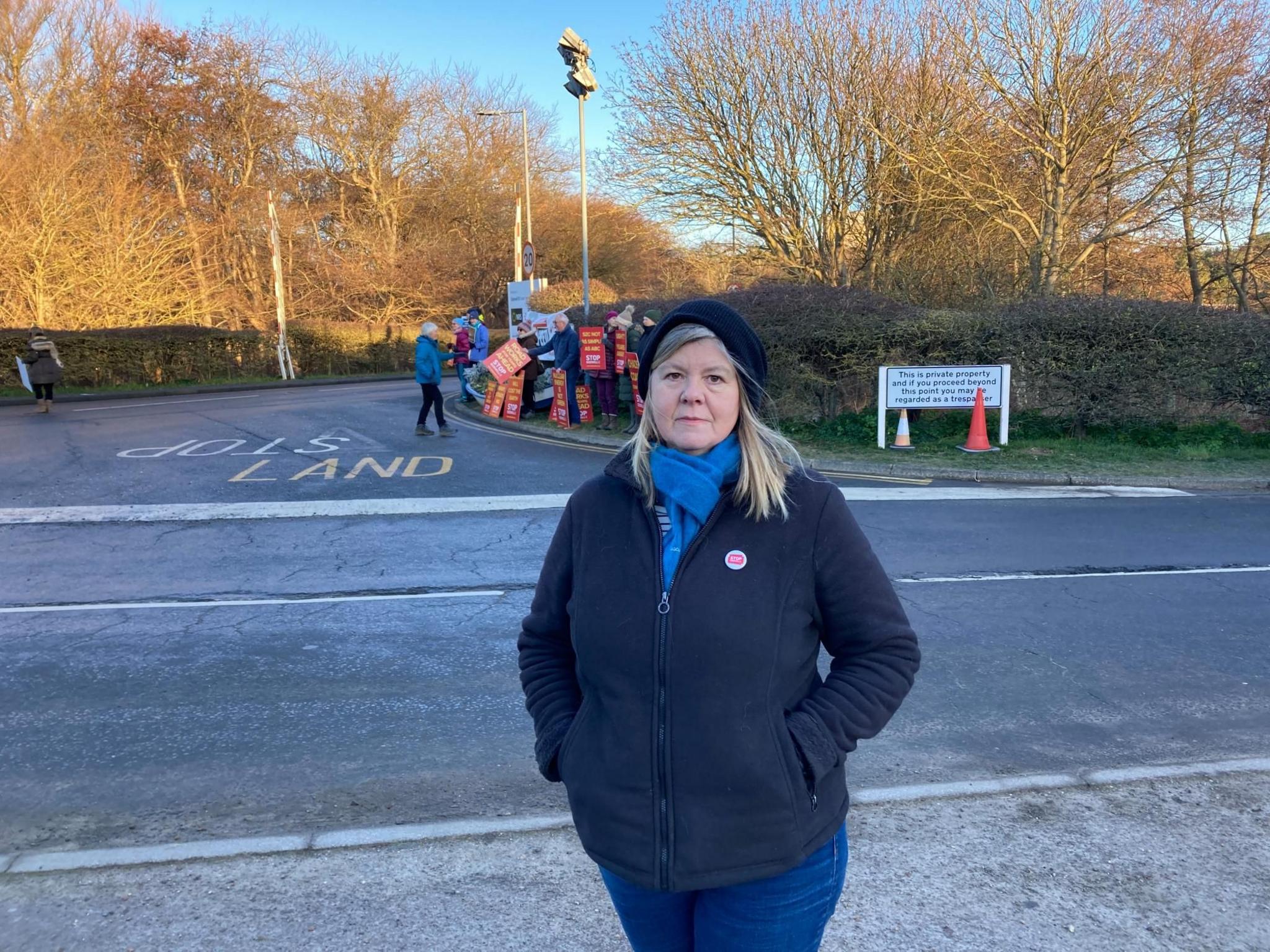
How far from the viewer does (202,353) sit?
2656cm

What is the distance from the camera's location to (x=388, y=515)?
30.3 feet

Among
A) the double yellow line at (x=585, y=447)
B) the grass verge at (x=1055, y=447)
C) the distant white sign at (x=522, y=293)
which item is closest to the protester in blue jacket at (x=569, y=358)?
the double yellow line at (x=585, y=447)

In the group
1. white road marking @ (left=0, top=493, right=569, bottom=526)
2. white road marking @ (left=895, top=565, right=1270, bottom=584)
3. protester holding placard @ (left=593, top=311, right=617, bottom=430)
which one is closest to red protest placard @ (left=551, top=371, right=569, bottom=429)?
protester holding placard @ (left=593, top=311, right=617, bottom=430)

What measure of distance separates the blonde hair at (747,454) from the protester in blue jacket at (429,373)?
12351 mm

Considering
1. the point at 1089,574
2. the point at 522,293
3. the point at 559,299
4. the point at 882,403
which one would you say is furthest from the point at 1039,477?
the point at 522,293

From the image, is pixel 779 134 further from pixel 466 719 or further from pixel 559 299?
pixel 466 719

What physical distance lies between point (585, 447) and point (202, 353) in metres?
17.7

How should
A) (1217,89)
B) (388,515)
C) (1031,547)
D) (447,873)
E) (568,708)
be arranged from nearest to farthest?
(568,708) → (447,873) → (1031,547) → (388,515) → (1217,89)

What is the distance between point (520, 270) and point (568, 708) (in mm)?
28859

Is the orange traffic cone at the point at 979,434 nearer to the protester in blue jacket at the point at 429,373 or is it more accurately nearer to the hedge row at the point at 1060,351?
the hedge row at the point at 1060,351

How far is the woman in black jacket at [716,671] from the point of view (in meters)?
1.69

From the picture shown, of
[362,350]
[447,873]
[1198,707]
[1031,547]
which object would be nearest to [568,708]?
[447,873]

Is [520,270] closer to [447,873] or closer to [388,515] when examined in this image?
[388,515]

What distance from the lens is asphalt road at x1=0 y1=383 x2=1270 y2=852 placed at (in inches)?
151
